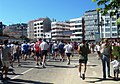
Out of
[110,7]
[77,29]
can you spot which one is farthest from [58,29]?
[110,7]

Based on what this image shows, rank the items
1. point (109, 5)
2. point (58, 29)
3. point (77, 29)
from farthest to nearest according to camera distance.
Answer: point (58, 29), point (77, 29), point (109, 5)

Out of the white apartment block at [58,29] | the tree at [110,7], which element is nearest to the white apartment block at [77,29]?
the white apartment block at [58,29]

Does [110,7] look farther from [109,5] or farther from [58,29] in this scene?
[58,29]

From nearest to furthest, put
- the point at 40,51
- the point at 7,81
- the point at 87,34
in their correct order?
1. the point at 7,81
2. the point at 40,51
3. the point at 87,34

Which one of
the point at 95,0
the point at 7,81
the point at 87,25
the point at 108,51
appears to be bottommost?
the point at 7,81

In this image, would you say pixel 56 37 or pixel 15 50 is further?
pixel 56 37

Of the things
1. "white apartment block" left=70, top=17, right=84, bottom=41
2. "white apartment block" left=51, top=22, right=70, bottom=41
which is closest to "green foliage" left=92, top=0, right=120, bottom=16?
"white apartment block" left=70, top=17, right=84, bottom=41

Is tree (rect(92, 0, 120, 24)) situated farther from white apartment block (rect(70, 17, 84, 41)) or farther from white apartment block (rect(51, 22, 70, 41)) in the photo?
white apartment block (rect(51, 22, 70, 41))

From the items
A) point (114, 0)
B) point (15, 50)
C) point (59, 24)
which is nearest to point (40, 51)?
point (15, 50)

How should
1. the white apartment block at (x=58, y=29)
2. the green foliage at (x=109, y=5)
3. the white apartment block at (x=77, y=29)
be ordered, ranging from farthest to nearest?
the white apartment block at (x=58, y=29) → the white apartment block at (x=77, y=29) → the green foliage at (x=109, y=5)

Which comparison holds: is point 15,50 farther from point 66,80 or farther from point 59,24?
point 59,24

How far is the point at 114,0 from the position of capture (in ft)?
24.2

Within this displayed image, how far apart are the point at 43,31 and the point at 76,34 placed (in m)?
26.4

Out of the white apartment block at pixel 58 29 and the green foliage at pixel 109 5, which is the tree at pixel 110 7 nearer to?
the green foliage at pixel 109 5
